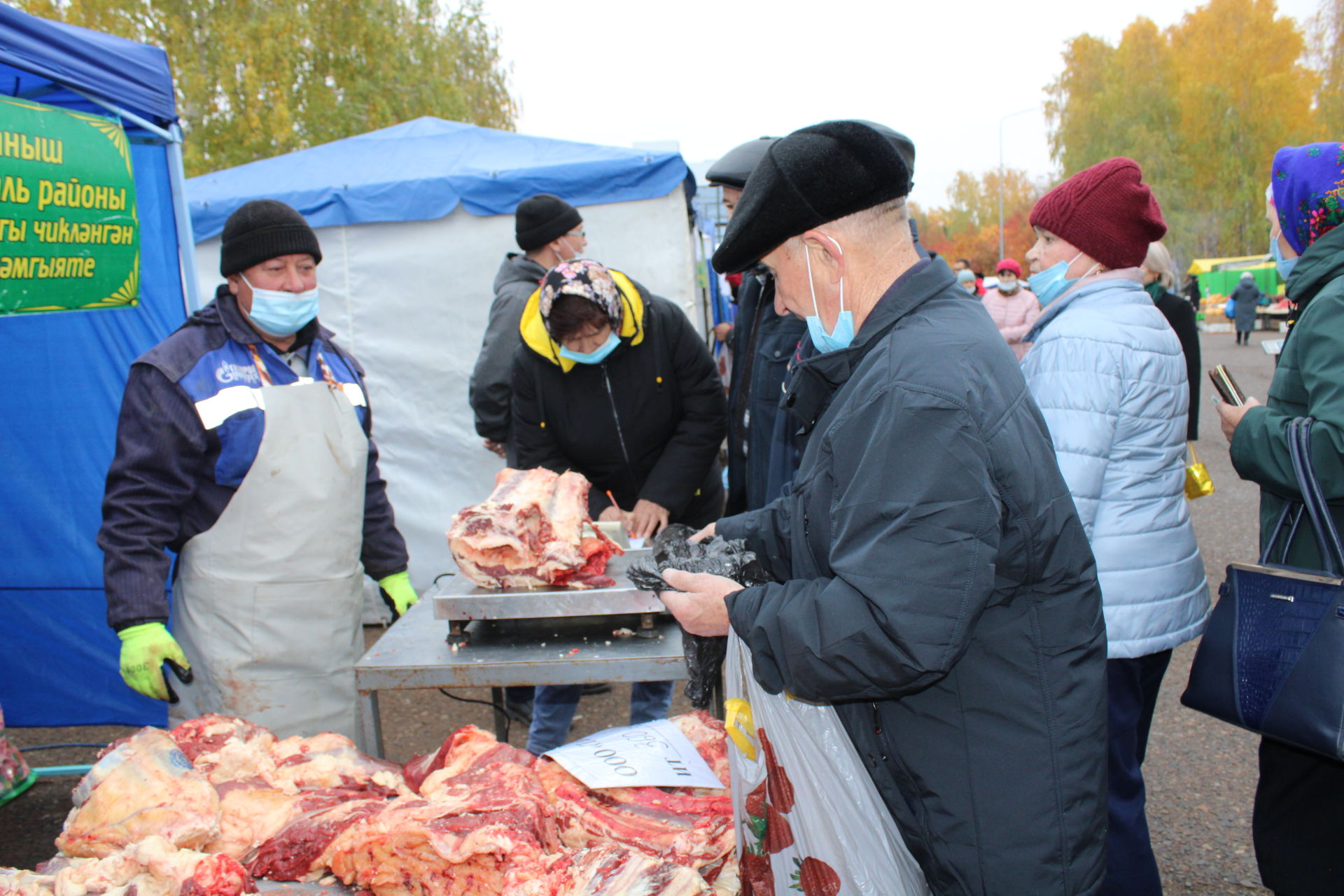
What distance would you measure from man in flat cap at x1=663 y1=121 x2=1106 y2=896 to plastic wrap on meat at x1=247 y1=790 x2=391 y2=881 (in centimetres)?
96

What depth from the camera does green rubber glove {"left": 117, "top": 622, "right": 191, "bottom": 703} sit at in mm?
2564

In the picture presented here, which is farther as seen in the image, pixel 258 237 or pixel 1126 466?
pixel 258 237

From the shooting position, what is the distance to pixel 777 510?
213 cm

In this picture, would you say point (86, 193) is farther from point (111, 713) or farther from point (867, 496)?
point (867, 496)

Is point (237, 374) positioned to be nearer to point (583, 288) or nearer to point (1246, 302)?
point (583, 288)

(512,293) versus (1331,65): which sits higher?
(1331,65)

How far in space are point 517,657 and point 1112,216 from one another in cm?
218

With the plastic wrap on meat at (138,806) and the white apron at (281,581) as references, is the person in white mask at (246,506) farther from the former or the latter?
the plastic wrap on meat at (138,806)

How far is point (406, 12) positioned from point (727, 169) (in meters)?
19.6

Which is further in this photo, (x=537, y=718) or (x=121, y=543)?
(x=537, y=718)

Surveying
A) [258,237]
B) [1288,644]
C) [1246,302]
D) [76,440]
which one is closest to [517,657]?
[258,237]

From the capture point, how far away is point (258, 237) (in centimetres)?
296

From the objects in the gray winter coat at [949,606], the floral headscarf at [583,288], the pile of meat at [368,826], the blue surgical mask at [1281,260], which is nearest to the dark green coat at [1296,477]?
the blue surgical mask at [1281,260]

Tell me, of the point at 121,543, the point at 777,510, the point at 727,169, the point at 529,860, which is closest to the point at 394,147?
the point at 727,169
